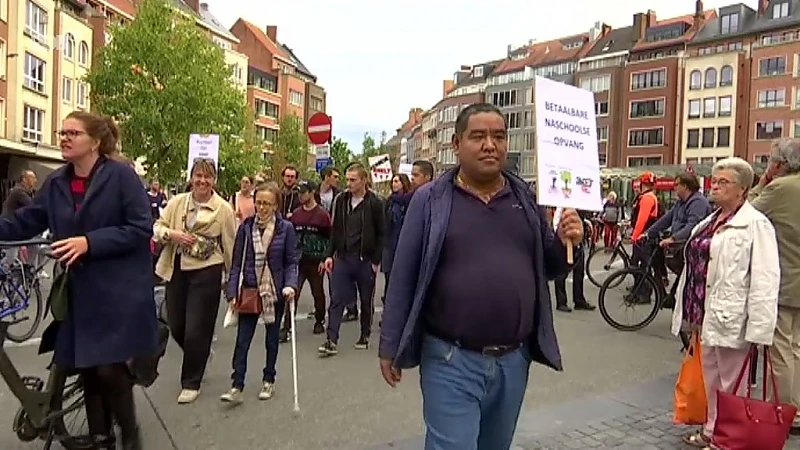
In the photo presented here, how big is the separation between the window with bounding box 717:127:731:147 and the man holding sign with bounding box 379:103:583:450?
6850cm

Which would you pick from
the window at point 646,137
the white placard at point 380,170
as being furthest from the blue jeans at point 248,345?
the window at point 646,137

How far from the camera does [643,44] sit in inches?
2955

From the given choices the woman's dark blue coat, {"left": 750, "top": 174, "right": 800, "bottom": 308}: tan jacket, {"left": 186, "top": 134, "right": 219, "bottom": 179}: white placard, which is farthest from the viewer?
{"left": 186, "top": 134, "right": 219, "bottom": 179}: white placard

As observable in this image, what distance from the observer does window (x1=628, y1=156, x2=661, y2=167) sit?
7063 centimetres

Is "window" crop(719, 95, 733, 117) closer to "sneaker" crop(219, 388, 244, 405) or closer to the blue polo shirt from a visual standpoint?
"sneaker" crop(219, 388, 244, 405)

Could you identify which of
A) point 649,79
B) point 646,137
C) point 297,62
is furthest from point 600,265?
point 297,62

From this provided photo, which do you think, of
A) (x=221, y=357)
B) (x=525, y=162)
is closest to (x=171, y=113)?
(x=221, y=357)

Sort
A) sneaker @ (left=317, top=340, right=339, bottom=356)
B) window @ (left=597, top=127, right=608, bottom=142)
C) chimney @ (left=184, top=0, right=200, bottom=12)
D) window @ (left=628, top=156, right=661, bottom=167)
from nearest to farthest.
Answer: sneaker @ (left=317, top=340, right=339, bottom=356), window @ (left=628, top=156, right=661, bottom=167), window @ (left=597, top=127, right=608, bottom=142), chimney @ (left=184, top=0, right=200, bottom=12)

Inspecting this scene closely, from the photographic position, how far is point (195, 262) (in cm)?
584

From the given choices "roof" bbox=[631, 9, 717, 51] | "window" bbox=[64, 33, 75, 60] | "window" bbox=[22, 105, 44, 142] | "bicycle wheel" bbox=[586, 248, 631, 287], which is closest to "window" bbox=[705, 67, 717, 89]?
"roof" bbox=[631, 9, 717, 51]

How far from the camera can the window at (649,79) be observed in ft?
233

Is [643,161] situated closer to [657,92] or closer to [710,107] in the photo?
[657,92]

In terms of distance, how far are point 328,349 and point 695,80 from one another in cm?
6927

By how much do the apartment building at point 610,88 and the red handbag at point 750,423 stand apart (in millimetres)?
71697
